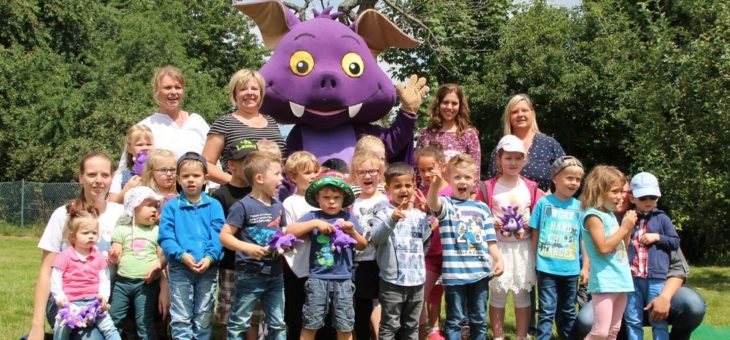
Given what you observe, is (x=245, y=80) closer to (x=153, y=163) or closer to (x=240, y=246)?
(x=153, y=163)

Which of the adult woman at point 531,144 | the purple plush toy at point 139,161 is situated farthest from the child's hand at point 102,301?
the adult woman at point 531,144

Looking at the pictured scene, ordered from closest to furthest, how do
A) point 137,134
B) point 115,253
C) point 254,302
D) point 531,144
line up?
1. point 254,302
2. point 115,253
3. point 137,134
4. point 531,144

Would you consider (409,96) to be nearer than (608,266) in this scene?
No

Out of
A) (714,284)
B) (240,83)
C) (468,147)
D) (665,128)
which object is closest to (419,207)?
(468,147)

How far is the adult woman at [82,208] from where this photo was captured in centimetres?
457

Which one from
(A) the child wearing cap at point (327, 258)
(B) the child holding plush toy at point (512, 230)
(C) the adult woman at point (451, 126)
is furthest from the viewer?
(C) the adult woman at point (451, 126)

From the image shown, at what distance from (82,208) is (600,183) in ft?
11.2

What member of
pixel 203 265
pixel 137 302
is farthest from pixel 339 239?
pixel 137 302

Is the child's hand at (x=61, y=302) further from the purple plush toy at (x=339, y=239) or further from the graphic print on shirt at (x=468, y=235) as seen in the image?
the graphic print on shirt at (x=468, y=235)

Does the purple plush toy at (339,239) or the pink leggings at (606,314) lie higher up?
the purple plush toy at (339,239)

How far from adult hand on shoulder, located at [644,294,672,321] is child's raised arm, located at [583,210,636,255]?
0.53m

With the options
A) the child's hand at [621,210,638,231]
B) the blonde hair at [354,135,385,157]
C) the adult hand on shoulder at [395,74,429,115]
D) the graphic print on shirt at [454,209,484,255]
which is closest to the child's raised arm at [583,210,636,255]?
the child's hand at [621,210,638,231]

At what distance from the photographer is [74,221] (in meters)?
4.53

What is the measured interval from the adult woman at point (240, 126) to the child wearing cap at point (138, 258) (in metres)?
0.61
